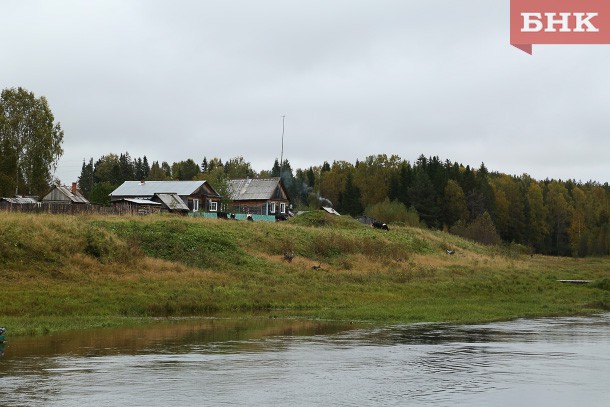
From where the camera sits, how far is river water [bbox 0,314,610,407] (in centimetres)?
1886

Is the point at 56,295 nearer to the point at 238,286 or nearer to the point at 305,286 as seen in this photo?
the point at 238,286

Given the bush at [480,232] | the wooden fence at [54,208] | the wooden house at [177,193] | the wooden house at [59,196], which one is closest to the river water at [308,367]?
the wooden fence at [54,208]

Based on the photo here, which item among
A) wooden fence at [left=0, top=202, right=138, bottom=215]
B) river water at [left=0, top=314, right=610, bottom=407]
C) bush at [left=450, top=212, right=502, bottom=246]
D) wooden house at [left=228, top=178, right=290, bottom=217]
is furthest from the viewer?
bush at [left=450, top=212, right=502, bottom=246]

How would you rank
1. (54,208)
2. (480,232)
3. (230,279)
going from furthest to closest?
(480,232), (54,208), (230,279)

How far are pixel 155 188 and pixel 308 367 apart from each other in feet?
317

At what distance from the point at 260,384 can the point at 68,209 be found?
5449 centimetres

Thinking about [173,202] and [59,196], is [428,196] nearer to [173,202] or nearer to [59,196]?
[173,202]

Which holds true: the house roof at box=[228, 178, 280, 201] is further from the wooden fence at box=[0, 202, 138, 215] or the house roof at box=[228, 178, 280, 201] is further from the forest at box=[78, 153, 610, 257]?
the wooden fence at box=[0, 202, 138, 215]

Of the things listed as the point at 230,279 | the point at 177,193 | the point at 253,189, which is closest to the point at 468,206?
the point at 253,189

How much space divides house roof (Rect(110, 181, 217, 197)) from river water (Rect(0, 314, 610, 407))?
8190cm

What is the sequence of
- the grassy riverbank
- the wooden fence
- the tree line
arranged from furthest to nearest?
the tree line
the wooden fence
the grassy riverbank

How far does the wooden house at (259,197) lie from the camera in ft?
410

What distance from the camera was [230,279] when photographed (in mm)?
52219

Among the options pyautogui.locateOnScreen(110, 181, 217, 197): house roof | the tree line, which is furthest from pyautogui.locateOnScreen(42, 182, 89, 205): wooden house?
pyautogui.locateOnScreen(110, 181, 217, 197): house roof
